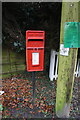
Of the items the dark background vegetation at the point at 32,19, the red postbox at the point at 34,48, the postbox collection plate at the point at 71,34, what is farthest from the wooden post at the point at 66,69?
the dark background vegetation at the point at 32,19

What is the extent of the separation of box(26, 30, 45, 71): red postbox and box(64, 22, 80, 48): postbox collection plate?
1.27 feet

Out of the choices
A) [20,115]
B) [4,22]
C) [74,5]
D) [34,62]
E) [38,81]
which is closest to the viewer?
[74,5]

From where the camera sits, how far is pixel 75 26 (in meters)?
1.23

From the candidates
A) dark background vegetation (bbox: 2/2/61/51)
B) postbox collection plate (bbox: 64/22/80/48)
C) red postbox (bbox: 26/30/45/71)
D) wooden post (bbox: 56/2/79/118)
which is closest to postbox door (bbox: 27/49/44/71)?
red postbox (bbox: 26/30/45/71)

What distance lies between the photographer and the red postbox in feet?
4.74

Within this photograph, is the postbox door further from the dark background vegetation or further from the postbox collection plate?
the dark background vegetation

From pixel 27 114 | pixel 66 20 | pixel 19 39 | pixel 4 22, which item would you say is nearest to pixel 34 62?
pixel 66 20

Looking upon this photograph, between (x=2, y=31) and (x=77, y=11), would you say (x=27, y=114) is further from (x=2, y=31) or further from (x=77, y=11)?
(x=2, y=31)

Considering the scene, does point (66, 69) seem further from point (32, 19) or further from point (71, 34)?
point (32, 19)

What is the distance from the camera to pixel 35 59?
1542 mm

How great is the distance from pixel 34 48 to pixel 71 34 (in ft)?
1.98

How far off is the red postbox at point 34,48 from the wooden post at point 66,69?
0.34 meters

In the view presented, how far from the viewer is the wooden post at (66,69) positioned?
48.6 inches

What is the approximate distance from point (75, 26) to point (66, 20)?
0.15m
